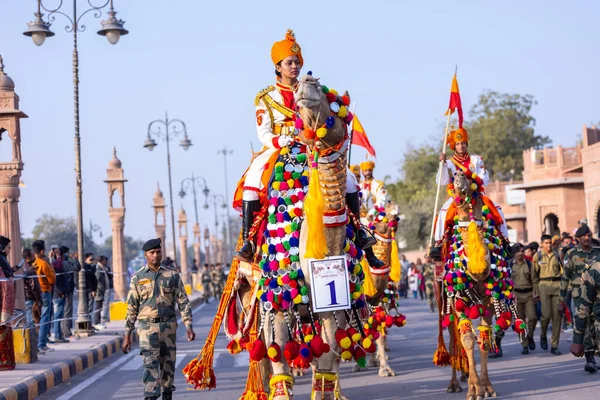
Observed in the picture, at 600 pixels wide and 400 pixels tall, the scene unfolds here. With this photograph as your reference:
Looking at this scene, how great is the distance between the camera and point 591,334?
1253 cm

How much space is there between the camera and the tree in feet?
258

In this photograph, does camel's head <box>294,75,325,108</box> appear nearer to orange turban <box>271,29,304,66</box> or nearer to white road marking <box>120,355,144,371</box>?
orange turban <box>271,29,304,66</box>

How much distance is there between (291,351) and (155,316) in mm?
3064

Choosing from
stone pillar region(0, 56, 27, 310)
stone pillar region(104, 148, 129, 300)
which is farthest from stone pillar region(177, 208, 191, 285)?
stone pillar region(0, 56, 27, 310)

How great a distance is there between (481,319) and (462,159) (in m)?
1.94

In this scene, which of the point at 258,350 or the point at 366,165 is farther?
the point at 366,165

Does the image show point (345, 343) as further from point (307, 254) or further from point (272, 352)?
point (307, 254)

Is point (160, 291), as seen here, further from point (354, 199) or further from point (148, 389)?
point (354, 199)

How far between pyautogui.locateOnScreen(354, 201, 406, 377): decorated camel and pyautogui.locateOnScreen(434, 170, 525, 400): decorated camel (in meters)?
1.73

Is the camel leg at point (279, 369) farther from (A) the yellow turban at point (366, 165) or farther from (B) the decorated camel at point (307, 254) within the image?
(A) the yellow turban at point (366, 165)

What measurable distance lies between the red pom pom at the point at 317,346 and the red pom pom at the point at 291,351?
123 millimetres

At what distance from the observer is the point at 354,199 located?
29.8ft

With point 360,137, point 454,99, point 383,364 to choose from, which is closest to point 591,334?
point 383,364

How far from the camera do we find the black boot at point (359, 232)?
8.73 metres
